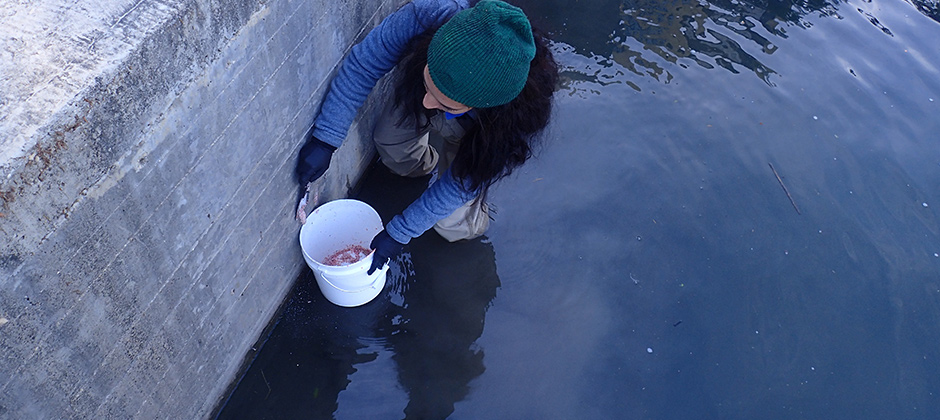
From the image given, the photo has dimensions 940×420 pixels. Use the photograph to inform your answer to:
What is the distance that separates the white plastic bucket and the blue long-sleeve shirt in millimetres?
251

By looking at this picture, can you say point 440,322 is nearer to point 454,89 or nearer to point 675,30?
point 454,89

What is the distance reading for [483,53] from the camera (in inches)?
69.4

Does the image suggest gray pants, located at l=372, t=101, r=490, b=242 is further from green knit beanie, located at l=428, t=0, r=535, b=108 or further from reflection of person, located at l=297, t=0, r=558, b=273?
green knit beanie, located at l=428, t=0, r=535, b=108

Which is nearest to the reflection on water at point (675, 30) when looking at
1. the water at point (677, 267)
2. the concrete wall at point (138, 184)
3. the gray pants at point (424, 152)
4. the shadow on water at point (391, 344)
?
the water at point (677, 267)

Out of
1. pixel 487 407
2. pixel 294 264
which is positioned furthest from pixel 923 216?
pixel 294 264

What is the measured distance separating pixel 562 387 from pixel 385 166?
5.00ft

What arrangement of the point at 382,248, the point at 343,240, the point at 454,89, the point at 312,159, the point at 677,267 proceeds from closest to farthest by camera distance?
the point at 454,89, the point at 312,159, the point at 382,248, the point at 343,240, the point at 677,267

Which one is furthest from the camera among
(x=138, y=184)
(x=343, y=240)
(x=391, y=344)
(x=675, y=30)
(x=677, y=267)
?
(x=675, y=30)

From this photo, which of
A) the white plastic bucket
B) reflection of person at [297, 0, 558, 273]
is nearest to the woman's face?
reflection of person at [297, 0, 558, 273]

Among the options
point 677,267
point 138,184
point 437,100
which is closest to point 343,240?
point 437,100

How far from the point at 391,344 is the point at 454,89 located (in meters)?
1.29

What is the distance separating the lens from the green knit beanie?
176 cm

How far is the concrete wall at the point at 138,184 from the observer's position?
127cm

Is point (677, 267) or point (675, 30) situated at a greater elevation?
point (675, 30)
